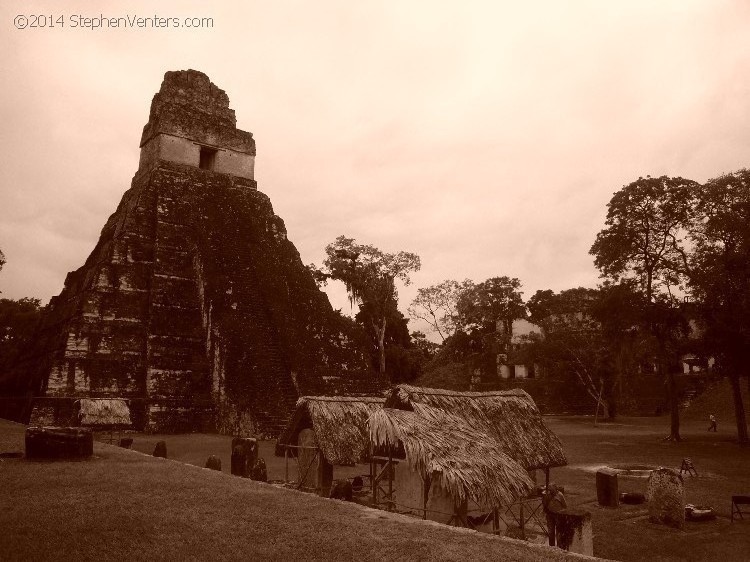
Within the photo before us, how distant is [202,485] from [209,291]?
10.8m

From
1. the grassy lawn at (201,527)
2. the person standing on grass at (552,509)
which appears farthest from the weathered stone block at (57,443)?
the person standing on grass at (552,509)

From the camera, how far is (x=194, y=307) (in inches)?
687

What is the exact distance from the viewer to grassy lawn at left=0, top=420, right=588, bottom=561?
178 inches

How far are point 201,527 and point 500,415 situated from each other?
505 cm

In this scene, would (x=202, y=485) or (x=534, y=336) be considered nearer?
(x=202, y=485)

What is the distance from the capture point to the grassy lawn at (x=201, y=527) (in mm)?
4512

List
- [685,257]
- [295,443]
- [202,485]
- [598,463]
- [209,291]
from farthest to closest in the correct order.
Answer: [685,257] < [209,291] < [598,463] < [295,443] < [202,485]

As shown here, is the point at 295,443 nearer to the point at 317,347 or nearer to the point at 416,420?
the point at 416,420

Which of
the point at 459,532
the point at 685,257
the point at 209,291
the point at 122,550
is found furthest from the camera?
the point at 685,257

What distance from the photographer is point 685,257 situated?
20984 millimetres

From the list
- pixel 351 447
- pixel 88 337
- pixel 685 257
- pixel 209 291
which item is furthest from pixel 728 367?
pixel 88 337

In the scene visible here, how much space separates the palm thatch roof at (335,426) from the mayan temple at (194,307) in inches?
219

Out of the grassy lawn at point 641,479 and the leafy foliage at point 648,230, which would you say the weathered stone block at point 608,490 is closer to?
the grassy lawn at point 641,479

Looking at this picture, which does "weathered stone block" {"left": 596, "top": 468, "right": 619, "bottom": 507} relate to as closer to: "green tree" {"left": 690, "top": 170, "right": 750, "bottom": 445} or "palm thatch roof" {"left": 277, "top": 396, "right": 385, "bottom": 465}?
"palm thatch roof" {"left": 277, "top": 396, "right": 385, "bottom": 465}
